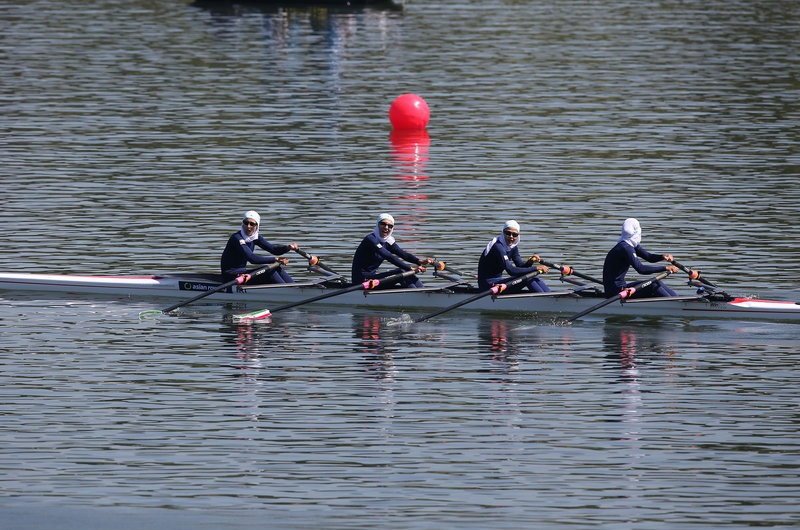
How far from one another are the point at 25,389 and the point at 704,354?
10.2m

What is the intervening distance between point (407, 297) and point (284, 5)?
6194 cm

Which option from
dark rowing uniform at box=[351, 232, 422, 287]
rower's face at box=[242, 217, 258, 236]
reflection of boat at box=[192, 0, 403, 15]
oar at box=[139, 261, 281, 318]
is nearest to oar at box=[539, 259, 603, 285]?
dark rowing uniform at box=[351, 232, 422, 287]

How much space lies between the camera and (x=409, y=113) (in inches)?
1831

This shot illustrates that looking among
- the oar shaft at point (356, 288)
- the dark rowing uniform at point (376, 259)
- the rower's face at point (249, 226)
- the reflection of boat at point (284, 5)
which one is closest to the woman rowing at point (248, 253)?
the rower's face at point (249, 226)

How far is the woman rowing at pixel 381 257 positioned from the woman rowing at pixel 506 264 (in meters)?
1.05

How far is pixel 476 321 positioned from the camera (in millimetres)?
25484

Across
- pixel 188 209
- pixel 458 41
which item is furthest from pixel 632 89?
pixel 188 209

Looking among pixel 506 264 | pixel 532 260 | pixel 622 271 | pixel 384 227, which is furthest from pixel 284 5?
pixel 622 271

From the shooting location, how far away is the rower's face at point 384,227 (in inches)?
1024

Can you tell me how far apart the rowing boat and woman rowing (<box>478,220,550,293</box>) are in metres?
0.32

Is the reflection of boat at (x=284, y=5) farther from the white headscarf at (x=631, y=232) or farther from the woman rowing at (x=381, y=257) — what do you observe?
the white headscarf at (x=631, y=232)

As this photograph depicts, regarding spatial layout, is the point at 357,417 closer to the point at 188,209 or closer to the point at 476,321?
the point at 476,321

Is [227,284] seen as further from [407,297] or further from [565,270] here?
[565,270]

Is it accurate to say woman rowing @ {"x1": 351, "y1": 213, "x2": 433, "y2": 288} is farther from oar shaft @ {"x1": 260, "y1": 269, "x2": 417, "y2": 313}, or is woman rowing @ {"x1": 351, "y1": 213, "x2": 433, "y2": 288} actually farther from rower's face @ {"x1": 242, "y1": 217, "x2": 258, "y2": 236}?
rower's face @ {"x1": 242, "y1": 217, "x2": 258, "y2": 236}
